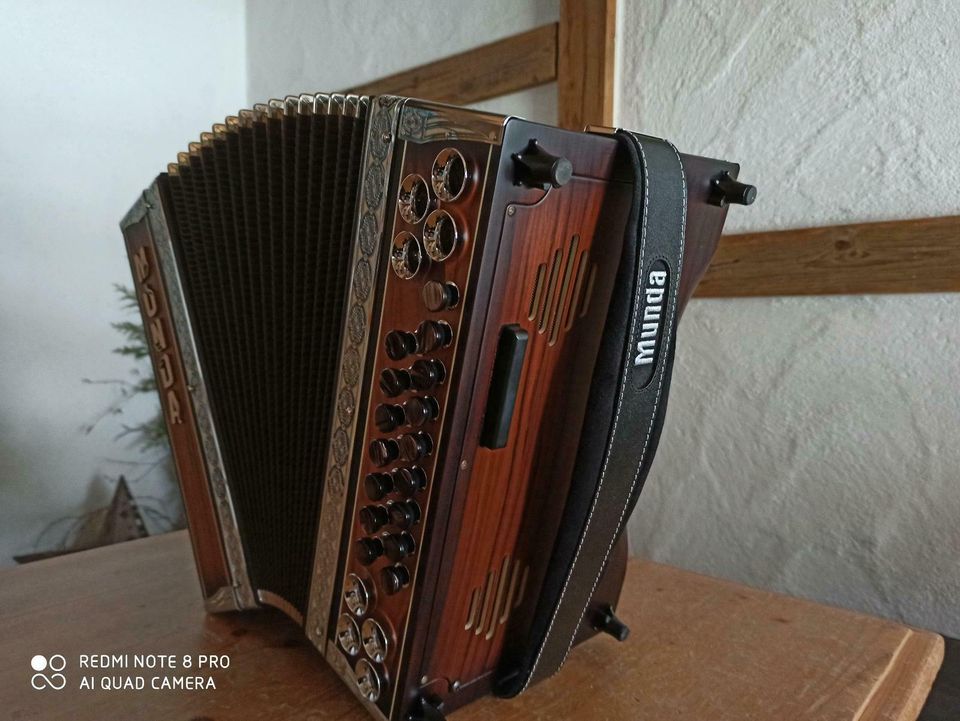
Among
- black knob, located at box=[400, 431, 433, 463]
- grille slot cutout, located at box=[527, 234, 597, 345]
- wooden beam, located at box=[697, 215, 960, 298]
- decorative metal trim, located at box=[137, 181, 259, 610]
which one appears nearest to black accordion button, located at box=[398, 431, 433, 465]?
black knob, located at box=[400, 431, 433, 463]

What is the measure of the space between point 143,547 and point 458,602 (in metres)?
0.64

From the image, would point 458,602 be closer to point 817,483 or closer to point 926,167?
point 817,483

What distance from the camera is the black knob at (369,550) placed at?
56 cm

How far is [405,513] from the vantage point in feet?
1.71

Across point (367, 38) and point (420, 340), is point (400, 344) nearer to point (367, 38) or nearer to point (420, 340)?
point (420, 340)

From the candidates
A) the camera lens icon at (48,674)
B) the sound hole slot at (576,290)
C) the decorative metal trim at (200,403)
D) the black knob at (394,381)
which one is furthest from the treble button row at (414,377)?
the camera lens icon at (48,674)

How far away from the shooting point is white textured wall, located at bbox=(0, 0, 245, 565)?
5.91 ft

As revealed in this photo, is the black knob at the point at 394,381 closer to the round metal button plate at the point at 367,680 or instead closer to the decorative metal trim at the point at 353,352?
the decorative metal trim at the point at 353,352

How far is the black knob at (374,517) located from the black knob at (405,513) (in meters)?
0.01

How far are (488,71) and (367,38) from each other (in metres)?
0.52

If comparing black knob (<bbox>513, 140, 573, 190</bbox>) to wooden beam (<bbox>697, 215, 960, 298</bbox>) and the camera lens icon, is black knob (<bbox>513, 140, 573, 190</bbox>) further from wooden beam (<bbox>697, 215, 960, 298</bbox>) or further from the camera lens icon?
wooden beam (<bbox>697, 215, 960, 298</bbox>)

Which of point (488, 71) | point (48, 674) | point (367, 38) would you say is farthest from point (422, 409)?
point (367, 38)

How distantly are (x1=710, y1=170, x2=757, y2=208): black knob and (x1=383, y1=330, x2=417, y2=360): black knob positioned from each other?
0.28m

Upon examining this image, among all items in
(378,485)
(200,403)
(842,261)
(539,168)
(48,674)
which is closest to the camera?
(539,168)
